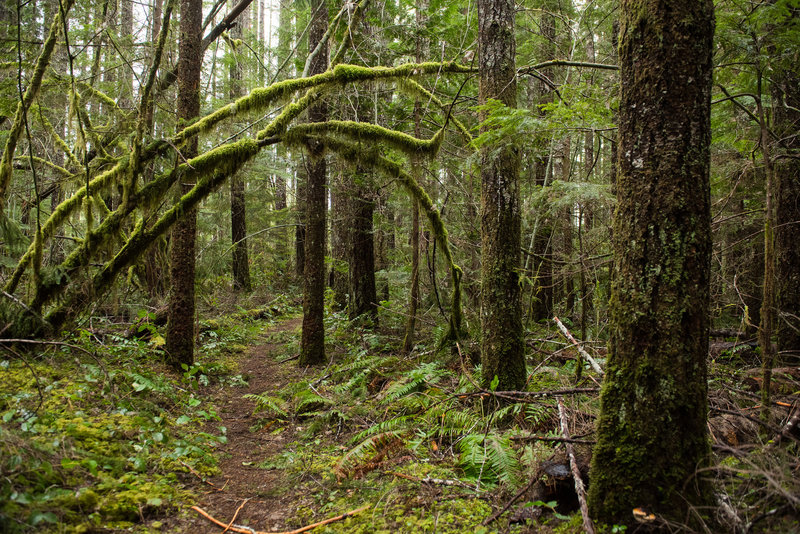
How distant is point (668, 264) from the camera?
96.3 inches

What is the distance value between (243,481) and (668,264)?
4.35m

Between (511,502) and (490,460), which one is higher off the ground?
(511,502)

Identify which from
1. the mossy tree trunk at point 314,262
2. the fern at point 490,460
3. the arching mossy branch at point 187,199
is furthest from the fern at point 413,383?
the arching mossy branch at point 187,199

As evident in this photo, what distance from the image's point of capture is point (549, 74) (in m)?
12.8

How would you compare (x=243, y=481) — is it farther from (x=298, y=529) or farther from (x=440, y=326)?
(x=440, y=326)

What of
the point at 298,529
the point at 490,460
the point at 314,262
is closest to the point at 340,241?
the point at 314,262

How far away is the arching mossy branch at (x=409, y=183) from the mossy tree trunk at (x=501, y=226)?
7.43ft

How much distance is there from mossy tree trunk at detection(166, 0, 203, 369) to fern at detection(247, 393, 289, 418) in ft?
7.05

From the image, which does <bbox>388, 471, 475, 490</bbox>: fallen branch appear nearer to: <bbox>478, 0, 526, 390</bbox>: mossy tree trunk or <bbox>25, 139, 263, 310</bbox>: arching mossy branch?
<bbox>478, 0, 526, 390</bbox>: mossy tree trunk

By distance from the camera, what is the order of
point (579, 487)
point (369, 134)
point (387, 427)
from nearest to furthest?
point (579, 487), point (387, 427), point (369, 134)

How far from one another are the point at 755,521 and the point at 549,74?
1314 centimetres

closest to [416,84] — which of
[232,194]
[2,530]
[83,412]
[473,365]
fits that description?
[473,365]

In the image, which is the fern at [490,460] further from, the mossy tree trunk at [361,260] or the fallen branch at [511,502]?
the mossy tree trunk at [361,260]

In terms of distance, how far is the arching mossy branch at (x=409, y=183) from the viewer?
7172mm
